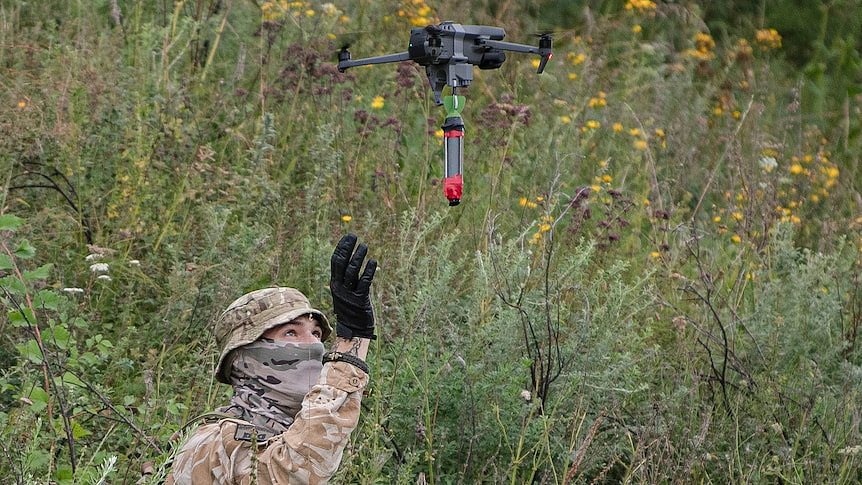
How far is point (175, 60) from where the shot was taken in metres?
6.59

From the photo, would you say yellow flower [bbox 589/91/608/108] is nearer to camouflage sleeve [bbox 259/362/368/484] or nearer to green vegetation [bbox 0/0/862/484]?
green vegetation [bbox 0/0/862/484]

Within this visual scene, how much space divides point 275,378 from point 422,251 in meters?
2.53

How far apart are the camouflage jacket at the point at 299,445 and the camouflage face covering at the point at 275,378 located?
0.13m

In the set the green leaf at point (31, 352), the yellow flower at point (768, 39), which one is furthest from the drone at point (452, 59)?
the yellow flower at point (768, 39)

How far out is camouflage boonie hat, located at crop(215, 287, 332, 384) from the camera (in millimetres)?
3420

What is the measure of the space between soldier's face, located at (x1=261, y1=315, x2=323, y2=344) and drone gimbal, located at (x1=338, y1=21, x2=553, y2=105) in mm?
722

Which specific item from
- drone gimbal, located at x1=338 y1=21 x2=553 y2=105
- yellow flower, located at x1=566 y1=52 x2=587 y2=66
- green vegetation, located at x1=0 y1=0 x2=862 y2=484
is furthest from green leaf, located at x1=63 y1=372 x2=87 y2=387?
Answer: yellow flower, located at x1=566 y1=52 x2=587 y2=66

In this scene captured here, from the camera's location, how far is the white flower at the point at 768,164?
6985 millimetres

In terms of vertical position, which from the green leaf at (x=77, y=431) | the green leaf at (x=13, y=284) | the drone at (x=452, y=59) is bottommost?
the green leaf at (x=77, y=431)

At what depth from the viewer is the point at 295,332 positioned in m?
3.50

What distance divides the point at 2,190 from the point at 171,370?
1342mm

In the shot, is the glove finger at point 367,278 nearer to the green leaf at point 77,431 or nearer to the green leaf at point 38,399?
the green leaf at point 38,399

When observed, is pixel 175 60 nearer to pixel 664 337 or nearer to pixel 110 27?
pixel 110 27

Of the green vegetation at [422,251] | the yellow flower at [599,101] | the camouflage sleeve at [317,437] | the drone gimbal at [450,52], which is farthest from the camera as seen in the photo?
the yellow flower at [599,101]
